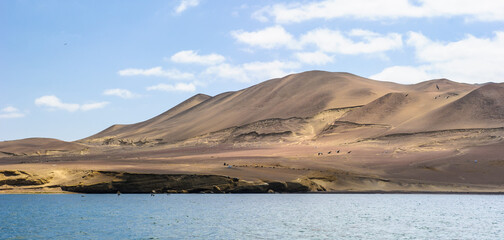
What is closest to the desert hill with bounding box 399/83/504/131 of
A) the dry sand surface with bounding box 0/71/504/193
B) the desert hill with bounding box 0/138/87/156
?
the dry sand surface with bounding box 0/71/504/193

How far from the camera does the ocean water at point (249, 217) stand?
147 ft

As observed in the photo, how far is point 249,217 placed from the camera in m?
55.0

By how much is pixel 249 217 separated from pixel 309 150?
7506 centimetres

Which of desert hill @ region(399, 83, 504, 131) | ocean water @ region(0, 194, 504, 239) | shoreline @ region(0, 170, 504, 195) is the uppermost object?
desert hill @ region(399, 83, 504, 131)

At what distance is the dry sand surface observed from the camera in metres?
85.5

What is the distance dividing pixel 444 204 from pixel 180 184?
3274 centimetres

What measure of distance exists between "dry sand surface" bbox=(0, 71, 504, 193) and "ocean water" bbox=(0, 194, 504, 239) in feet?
19.9

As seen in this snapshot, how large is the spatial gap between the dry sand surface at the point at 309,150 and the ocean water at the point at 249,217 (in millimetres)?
6066

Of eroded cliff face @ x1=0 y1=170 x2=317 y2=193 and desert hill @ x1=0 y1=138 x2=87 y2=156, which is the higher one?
desert hill @ x1=0 y1=138 x2=87 y2=156

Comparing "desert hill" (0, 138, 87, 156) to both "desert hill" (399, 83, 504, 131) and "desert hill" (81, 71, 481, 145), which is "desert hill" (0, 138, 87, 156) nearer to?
"desert hill" (81, 71, 481, 145)

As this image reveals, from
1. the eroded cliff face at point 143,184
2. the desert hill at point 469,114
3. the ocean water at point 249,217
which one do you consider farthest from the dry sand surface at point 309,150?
the ocean water at point 249,217

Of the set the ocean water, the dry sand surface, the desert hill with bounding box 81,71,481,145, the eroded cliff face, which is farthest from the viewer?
the desert hill with bounding box 81,71,481,145

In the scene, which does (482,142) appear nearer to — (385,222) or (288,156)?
(288,156)

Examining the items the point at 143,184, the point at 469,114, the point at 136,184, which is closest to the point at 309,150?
the point at 469,114
